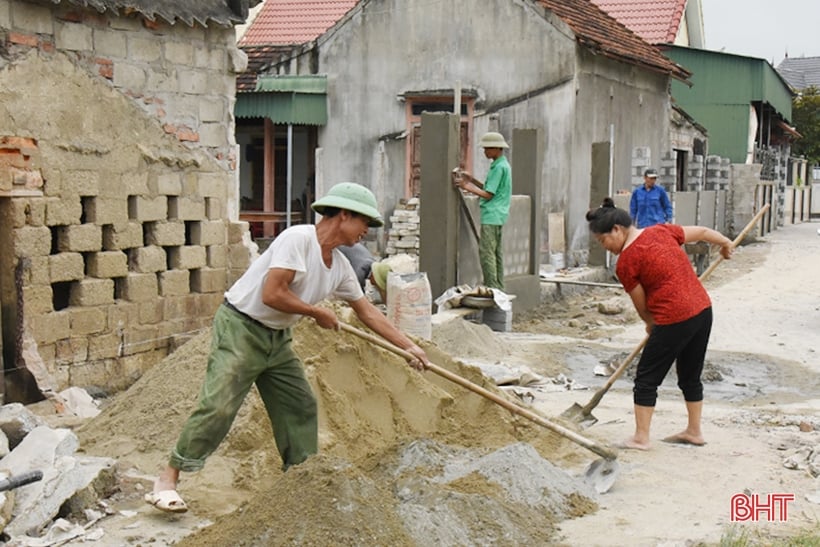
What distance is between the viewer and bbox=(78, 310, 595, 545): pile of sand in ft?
16.1

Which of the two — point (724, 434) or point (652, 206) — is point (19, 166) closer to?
point (724, 434)

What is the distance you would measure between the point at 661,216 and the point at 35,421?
1013cm

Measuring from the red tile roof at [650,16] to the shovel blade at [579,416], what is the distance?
20.2 m

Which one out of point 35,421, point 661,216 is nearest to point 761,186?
point 661,216

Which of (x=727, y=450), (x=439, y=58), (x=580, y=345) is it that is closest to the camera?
(x=727, y=450)

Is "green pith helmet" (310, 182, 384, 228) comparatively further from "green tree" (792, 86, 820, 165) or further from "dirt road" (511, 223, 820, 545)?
"green tree" (792, 86, 820, 165)

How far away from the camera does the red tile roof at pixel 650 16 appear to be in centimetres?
2644

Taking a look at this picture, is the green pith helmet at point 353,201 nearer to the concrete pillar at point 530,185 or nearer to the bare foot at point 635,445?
the bare foot at point 635,445

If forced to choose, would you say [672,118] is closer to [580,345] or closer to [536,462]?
[580,345]

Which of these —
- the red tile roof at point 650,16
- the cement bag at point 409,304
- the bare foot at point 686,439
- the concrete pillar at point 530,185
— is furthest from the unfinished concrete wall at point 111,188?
the red tile roof at point 650,16

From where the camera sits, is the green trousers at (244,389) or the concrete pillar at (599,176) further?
the concrete pillar at (599,176)

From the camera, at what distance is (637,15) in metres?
27.1

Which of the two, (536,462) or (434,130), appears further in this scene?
(434,130)

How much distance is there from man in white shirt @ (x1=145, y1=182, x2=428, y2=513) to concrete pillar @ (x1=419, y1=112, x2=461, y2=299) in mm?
6362
